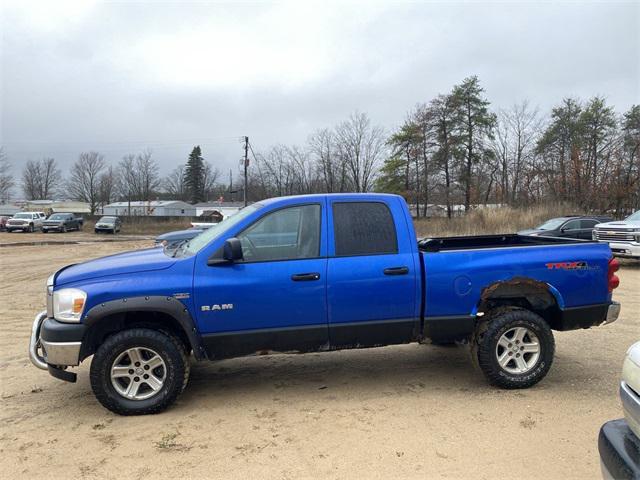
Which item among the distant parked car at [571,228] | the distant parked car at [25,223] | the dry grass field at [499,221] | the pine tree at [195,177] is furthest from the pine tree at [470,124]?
the pine tree at [195,177]

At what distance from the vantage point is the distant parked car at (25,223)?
135 feet

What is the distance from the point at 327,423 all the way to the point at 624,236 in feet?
45.8

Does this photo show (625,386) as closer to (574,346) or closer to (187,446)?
(187,446)

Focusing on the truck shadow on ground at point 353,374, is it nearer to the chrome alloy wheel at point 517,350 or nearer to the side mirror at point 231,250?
the chrome alloy wheel at point 517,350

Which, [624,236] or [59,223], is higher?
[59,223]

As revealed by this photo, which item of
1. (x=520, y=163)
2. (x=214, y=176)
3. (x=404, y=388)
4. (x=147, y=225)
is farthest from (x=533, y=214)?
(x=214, y=176)

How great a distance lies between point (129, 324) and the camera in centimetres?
421

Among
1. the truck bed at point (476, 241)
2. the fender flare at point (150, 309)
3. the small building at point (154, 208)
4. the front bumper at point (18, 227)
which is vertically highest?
the small building at point (154, 208)

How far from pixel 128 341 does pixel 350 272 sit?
1.99 metres

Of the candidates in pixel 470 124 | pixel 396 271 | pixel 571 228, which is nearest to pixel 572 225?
pixel 571 228

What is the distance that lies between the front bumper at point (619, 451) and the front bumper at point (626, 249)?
45.4 ft

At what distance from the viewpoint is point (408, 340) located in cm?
450

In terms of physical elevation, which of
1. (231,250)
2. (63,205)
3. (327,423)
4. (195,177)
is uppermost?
(195,177)

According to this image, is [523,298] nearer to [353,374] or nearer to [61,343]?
[353,374]
